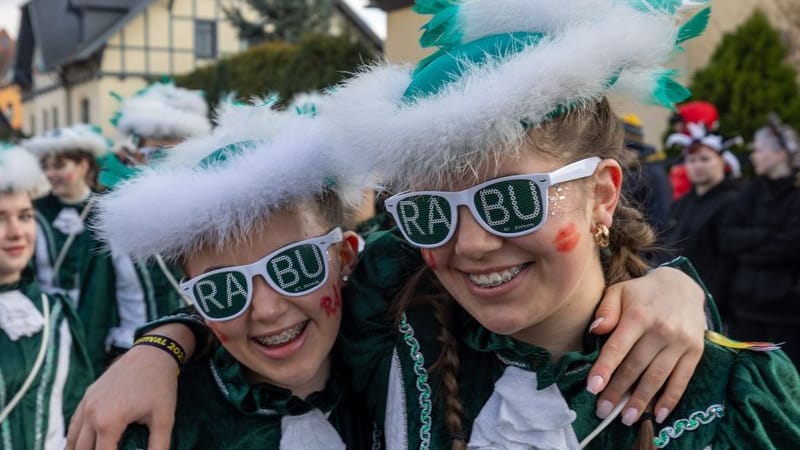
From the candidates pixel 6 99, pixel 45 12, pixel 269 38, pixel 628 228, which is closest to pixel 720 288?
pixel 628 228

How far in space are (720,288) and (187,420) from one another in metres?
4.24

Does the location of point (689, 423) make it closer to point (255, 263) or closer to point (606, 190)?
point (606, 190)

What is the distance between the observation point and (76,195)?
615 cm

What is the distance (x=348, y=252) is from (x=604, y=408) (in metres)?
0.79

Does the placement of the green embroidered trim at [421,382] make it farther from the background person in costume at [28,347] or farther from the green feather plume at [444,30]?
the background person in costume at [28,347]

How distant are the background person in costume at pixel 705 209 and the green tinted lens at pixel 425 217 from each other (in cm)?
386

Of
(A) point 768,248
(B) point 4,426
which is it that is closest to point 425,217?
(B) point 4,426

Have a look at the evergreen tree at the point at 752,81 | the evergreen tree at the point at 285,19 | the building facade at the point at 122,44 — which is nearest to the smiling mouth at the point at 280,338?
the evergreen tree at the point at 752,81

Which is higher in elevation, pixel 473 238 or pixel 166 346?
pixel 473 238

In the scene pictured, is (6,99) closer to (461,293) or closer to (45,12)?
(45,12)

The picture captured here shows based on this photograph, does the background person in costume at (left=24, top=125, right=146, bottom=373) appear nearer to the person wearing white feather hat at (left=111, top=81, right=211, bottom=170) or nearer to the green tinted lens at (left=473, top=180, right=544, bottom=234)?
the person wearing white feather hat at (left=111, top=81, right=211, bottom=170)

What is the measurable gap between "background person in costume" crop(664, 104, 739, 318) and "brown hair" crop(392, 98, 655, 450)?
11.1 ft

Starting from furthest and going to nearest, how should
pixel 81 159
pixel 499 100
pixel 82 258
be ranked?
1. pixel 81 159
2. pixel 82 258
3. pixel 499 100


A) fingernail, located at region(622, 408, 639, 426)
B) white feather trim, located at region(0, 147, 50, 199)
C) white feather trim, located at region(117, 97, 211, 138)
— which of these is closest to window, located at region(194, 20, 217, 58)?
white feather trim, located at region(117, 97, 211, 138)
